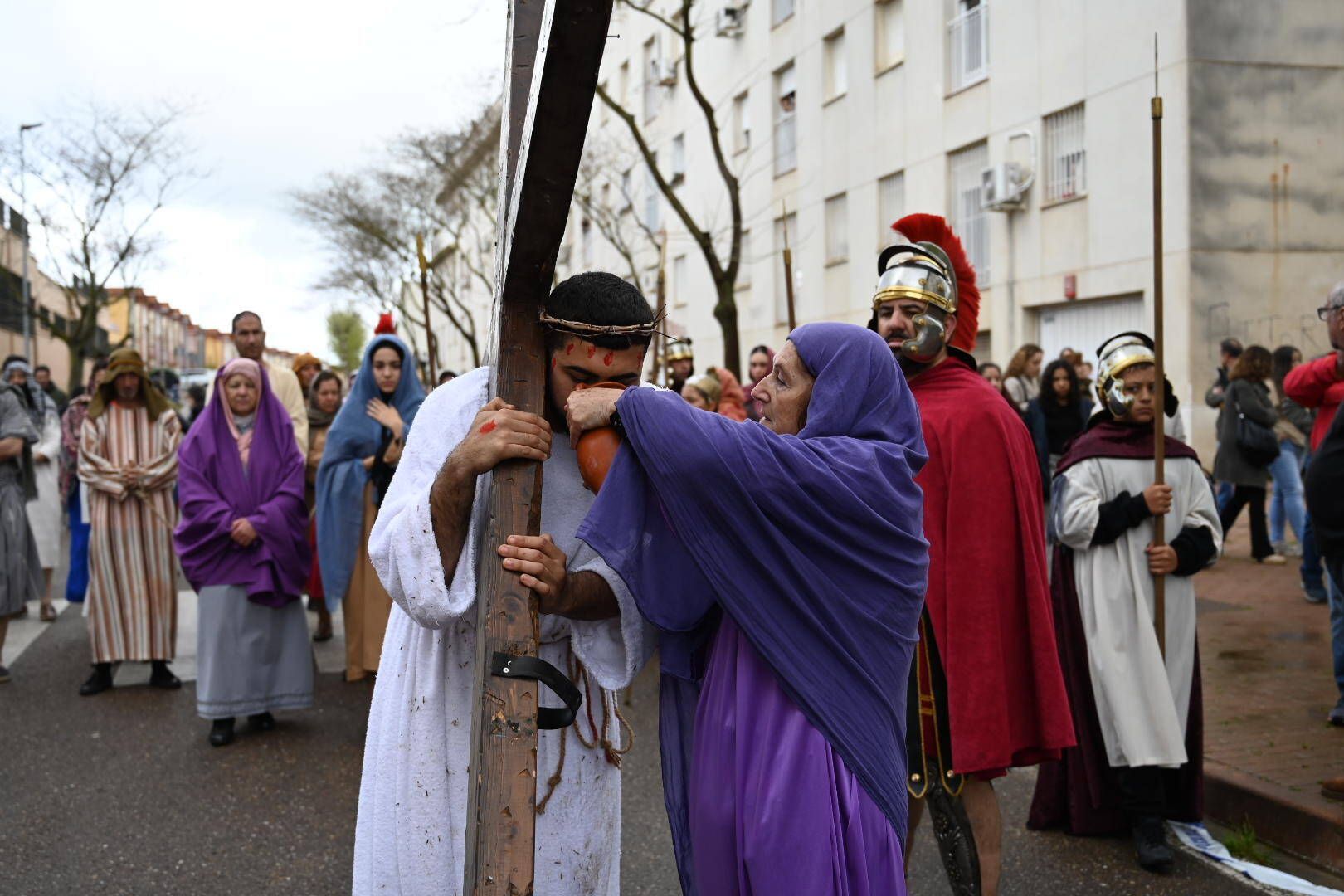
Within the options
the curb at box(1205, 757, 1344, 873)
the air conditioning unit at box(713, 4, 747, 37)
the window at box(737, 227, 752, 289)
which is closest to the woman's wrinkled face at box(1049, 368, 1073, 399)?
the curb at box(1205, 757, 1344, 873)

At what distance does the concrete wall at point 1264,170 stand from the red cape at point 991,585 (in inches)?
505

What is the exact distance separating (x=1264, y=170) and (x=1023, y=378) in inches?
238

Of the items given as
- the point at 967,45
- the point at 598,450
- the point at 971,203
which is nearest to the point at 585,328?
the point at 598,450

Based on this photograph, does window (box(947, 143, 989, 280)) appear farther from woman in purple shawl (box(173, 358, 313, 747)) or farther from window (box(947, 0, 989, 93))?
woman in purple shawl (box(173, 358, 313, 747))

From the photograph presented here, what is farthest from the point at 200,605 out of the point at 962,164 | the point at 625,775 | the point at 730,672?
the point at 962,164

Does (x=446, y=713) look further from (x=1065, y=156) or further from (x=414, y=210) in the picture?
(x=414, y=210)

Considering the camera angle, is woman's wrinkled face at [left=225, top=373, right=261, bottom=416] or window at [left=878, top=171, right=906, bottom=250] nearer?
woman's wrinkled face at [left=225, top=373, right=261, bottom=416]

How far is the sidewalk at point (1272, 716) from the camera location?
5.13 metres

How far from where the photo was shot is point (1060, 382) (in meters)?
11.2

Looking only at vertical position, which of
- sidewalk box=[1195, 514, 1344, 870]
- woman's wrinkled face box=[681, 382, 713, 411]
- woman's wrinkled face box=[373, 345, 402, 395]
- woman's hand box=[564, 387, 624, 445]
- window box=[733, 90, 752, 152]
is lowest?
sidewalk box=[1195, 514, 1344, 870]

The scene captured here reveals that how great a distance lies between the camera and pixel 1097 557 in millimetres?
5172

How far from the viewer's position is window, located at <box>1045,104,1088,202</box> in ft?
57.2

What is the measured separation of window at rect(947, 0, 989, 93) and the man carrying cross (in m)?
18.0

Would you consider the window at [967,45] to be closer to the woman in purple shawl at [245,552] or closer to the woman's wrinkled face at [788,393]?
the woman in purple shawl at [245,552]
